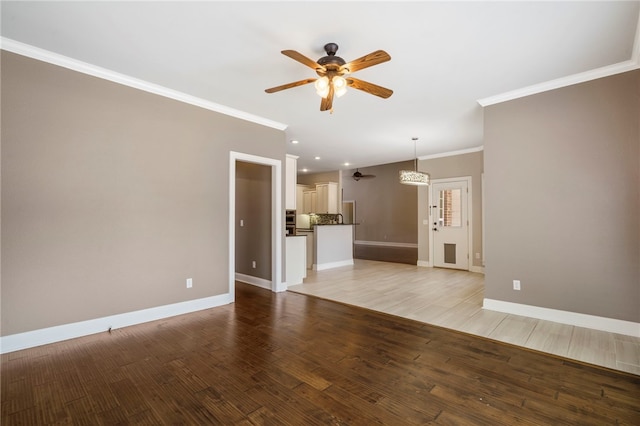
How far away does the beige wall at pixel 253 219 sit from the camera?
5223mm

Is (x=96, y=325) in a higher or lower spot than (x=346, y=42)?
lower

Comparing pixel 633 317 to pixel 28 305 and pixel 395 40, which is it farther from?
pixel 28 305

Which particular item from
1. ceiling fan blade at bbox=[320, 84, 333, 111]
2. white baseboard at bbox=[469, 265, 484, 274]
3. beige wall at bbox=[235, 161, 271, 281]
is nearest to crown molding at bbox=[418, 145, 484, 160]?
white baseboard at bbox=[469, 265, 484, 274]

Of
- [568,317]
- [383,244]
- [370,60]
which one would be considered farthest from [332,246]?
[383,244]

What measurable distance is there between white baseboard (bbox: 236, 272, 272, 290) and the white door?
4487 millimetres

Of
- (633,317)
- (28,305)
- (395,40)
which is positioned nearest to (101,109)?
(28,305)

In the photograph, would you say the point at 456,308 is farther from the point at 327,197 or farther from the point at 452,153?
the point at 327,197

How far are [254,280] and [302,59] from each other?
4109mm

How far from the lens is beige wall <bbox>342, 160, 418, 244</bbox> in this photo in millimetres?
12028

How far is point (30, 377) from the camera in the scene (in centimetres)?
230

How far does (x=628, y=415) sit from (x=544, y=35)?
296 cm

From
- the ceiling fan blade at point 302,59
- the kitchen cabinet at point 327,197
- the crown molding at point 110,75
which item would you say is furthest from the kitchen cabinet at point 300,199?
the ceiling fan blade at point 302,59

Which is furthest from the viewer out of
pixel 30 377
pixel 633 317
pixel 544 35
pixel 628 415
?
pixel 633 317

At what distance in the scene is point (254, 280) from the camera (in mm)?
5480
